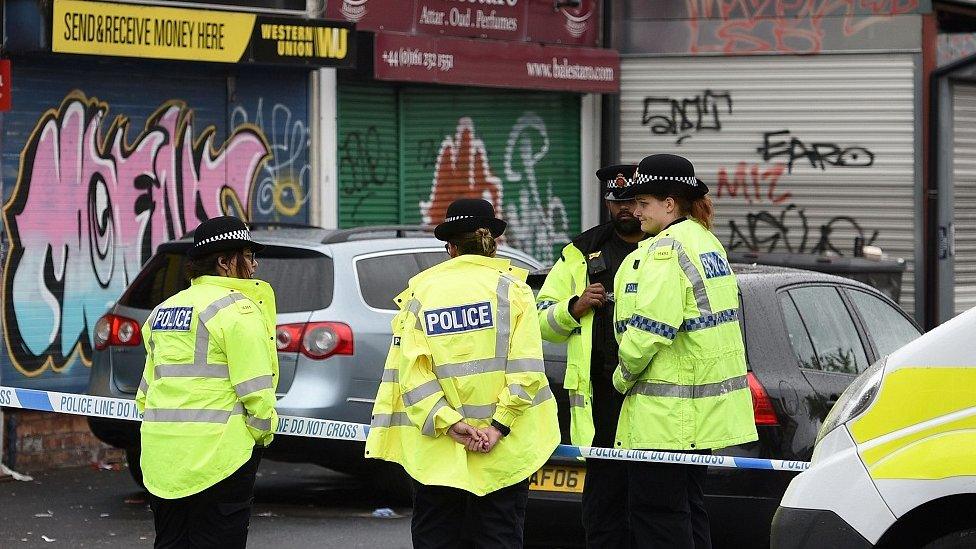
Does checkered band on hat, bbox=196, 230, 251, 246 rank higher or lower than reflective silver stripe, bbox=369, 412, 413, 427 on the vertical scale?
higher

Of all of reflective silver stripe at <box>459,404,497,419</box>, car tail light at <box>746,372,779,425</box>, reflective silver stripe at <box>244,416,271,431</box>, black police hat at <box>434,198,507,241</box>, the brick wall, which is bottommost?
the brick wall

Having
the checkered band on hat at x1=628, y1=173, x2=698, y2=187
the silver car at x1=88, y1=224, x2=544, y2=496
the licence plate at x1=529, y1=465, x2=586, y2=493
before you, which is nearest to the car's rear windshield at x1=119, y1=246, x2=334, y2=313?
the silver car at x1=88, y1=224, x2=544, y2=496

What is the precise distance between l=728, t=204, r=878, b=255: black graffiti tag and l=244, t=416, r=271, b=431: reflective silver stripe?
456 inches

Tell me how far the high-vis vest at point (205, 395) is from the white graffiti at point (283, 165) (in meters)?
7.87

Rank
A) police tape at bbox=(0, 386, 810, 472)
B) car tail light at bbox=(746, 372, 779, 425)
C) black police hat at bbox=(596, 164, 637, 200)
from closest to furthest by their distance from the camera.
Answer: black police hat at bbox=(596, 164, 637, 200) < police tape at bbox=(0, 386, 810, 472) < car tail light at bbox=(746, 372, 779, 425)

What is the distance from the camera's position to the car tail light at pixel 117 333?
962 cm

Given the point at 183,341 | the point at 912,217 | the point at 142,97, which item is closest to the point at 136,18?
the point at 142,97

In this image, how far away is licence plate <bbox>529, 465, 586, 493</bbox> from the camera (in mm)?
7746

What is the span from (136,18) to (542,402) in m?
7.17

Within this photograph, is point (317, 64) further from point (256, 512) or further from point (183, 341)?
point (183, 341)

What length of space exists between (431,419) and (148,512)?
15.7 ft

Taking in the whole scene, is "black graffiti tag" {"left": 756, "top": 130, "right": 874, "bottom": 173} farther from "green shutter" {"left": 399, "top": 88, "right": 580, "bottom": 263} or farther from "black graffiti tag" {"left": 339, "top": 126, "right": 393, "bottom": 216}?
"black graffiti tag" {"left": 339, "top": 126, "right": 393, "bottom": 216}

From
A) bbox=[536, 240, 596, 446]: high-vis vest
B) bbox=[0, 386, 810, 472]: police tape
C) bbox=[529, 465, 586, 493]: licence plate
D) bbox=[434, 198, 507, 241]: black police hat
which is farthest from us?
bbox=[529, 465, 586, 493]: licence plate

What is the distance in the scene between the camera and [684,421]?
6281mm
